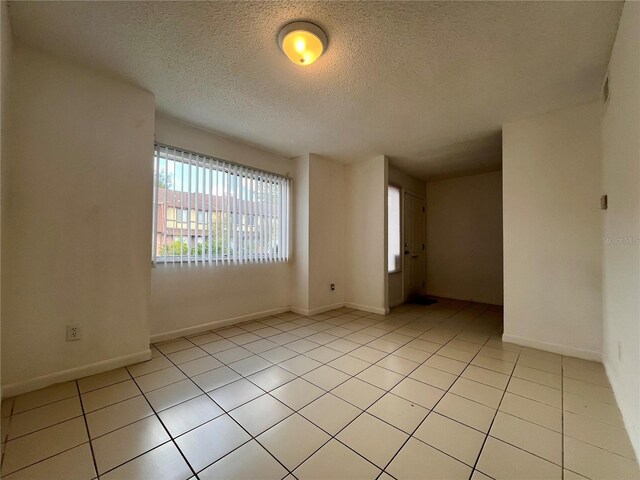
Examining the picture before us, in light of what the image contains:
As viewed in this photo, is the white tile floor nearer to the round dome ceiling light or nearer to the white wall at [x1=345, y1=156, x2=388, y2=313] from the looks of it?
the white wall at [x1=345, y1=156, x2=388, y2=313]

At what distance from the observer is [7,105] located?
176 centimetres

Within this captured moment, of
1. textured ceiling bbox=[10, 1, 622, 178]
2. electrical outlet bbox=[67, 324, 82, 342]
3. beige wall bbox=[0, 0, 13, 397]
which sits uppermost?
textured ceiling bbox=[10, 1, 622, 178]

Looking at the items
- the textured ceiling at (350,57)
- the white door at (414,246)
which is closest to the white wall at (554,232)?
the textured ceiling at (350,57)

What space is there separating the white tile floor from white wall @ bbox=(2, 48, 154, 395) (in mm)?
297

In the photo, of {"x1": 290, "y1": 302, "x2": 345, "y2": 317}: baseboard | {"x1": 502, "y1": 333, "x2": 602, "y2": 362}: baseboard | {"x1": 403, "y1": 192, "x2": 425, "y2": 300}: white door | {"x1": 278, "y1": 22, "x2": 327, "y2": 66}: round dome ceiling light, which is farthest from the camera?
{"x1": 403, "y1": 192, "x2": 425, "y2": 300}: white door

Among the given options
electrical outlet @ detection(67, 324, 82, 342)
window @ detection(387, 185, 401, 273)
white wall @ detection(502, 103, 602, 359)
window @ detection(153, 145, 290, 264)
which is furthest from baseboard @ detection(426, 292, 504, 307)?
electrical outlet @ detection(67, 324, 82, 342)

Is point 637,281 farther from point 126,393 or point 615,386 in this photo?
point 126,393

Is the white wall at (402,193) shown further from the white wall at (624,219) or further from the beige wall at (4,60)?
the beige wall at (4,60)

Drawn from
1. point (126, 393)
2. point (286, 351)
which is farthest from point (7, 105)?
point (286, 351)

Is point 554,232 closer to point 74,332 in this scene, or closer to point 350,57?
point 350,57

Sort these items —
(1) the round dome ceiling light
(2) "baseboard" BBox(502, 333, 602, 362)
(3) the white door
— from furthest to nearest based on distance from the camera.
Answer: (3) the white door → (2) "baseboard" BBox(502, 333, 602, 362) → (1) the round dome ceiling light

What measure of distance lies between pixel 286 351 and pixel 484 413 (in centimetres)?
169

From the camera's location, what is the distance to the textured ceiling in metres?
1.56

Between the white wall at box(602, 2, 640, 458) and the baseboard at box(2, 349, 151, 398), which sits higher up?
the white wall at box(602, 2, 640, 458)
